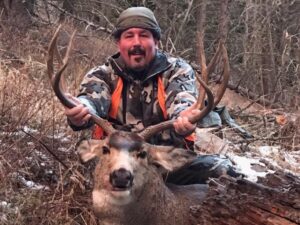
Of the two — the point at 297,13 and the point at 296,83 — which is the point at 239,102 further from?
the point at 297,13

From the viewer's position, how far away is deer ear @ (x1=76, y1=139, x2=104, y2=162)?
177 inches

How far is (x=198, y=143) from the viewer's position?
6.73 m

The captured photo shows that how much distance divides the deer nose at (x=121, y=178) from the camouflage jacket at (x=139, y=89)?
3.93 ft

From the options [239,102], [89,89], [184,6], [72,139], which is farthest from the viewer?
[184,6]

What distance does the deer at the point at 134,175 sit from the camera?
410 cm

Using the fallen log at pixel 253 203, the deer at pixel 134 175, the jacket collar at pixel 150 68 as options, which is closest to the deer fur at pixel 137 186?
the deer at pixel 134 175

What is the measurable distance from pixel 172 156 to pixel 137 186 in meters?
0.45

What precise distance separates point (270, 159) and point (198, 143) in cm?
97

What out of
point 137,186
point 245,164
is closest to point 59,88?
point 137,186

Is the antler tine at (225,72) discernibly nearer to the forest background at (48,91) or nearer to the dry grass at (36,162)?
the forest background at (48,91)

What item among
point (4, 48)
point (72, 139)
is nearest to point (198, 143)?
point (72, 139)

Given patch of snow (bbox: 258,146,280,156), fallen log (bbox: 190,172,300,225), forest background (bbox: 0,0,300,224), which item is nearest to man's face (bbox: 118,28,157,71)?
forest background (bbox: 0,0,300,224)

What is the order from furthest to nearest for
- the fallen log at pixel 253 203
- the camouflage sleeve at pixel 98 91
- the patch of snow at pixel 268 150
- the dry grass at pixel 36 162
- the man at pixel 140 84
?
the patch of snow at pixel 268 150 < the man at pixel 140 84 < the camouflage sleeve at pixel 98 91 < the dry grass at pixel 36 162 < the fallen log at pixel 253 203

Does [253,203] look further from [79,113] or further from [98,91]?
[98,91]
